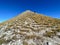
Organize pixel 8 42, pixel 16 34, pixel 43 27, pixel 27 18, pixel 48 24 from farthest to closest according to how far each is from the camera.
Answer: pixel 27 18 < pixel 48 24 < pixel 43 27 < pixel 16 34 < pixel 8 42

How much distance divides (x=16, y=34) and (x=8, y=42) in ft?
13.4

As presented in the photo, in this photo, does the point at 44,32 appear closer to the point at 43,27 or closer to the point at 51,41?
the point at 43,27

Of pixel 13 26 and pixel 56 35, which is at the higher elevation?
pixel 13 26

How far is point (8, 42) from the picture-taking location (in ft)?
90.5

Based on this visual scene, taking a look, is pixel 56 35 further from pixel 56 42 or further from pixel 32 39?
pixel 32 39

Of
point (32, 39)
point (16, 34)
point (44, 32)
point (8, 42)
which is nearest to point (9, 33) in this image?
point (16, 34)

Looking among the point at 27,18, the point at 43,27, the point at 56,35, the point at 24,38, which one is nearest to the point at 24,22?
the point at 27,18

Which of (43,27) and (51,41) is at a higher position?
(43,27)

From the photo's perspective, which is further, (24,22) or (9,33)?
(24,22)

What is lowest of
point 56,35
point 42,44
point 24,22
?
point 42,44

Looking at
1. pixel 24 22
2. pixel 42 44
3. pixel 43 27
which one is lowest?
pixel 42 44

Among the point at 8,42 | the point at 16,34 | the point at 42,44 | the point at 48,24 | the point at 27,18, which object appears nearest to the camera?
the point at 42,44

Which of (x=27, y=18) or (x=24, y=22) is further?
(x=27, y=18)

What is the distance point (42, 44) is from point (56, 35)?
6.00 m
